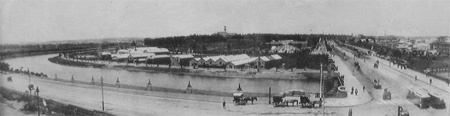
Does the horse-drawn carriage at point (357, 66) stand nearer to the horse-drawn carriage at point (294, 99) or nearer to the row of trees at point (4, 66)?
the horse-drawn carriage at point (294, 99)

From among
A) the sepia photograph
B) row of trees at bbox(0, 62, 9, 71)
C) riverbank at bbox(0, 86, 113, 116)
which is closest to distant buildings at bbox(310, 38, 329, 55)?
the sepia photograph

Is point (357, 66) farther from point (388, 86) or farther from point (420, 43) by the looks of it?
point (420, 43)

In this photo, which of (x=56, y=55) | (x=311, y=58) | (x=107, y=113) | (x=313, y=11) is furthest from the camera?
(x=56, y=55)

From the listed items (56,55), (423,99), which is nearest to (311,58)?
(423,99)

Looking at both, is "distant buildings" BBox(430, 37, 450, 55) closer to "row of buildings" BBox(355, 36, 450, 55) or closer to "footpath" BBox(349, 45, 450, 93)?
"row of buildings" BBox(355, 36, 450, 55)

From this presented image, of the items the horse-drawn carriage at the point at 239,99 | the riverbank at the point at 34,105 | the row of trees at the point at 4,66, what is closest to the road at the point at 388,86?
the horse-drawn carriage at the point at 239,99

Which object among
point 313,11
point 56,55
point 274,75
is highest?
point 313,11

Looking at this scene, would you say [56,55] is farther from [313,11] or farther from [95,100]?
[313,11]
